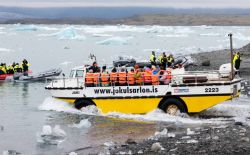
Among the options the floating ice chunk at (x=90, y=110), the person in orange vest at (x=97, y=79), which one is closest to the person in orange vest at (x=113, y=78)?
the person in orange vest at (x=97, y=79)

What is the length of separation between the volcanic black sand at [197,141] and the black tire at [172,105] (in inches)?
43.4

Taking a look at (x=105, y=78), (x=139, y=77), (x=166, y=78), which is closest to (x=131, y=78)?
(x=139, y=77)

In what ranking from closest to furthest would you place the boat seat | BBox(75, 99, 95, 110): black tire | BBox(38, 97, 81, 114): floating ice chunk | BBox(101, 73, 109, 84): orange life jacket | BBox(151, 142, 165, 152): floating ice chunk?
BBox(151, 142, 165, 152): floating ice chunk
the boat seat
BBox(101, 73, 109, 84): orange life jacket
BBox(75, 99, 95, 110): black tire
BBox(38, 97, 81, 114): floating ice chunk

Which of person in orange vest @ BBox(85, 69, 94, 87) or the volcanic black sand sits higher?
person in orange vest @ BBox(85, 69, 94, 87)

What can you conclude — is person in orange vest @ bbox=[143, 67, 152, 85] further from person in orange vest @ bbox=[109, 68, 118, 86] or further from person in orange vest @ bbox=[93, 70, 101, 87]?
person in orange vest @ bbox=[93, 70, 101, 87]

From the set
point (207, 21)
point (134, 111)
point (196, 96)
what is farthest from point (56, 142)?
point (207, 21)

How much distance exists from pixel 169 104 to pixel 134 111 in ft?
3.63

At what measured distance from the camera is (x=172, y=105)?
15.7 m

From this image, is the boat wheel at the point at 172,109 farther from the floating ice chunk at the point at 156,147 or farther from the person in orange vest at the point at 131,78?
the floating ice chunk at the point at 156,147

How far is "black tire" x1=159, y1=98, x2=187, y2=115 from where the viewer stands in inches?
616

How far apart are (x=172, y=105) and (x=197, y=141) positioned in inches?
158

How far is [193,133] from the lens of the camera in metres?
13.1

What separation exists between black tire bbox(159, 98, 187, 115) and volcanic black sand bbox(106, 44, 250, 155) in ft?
3.62

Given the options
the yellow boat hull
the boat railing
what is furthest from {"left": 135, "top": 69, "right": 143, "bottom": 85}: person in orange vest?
the yellow boat hull
